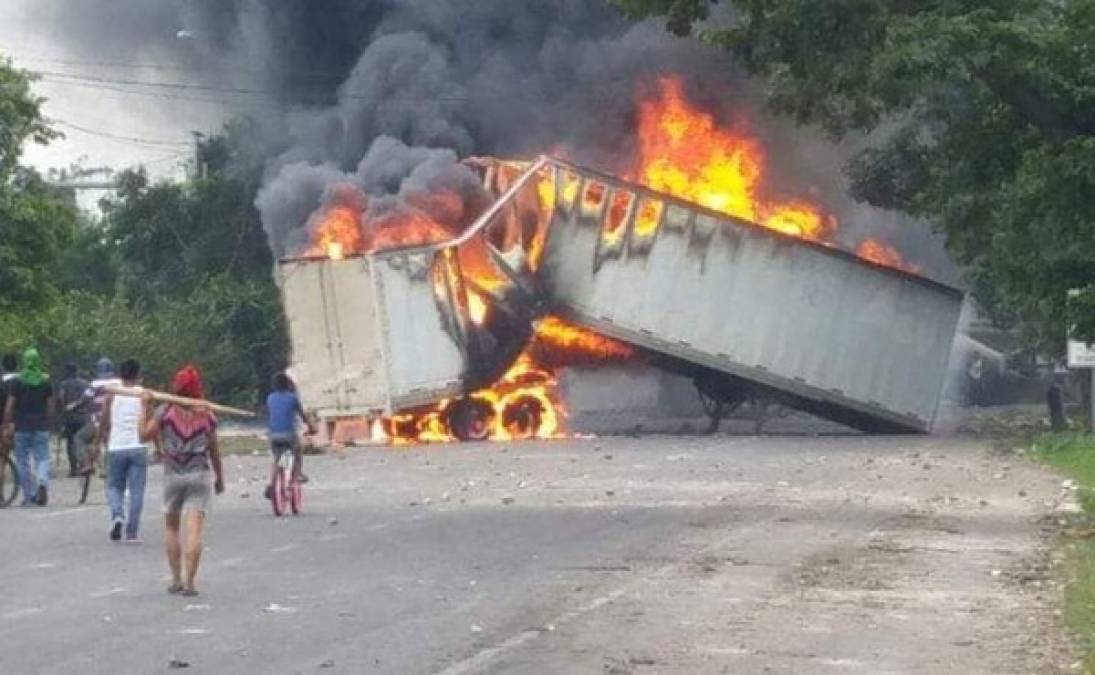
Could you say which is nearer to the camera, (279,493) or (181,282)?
(279,493)

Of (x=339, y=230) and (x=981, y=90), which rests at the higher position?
(x=339, y=230)

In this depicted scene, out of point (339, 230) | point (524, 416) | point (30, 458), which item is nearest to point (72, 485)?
point (30, 458)

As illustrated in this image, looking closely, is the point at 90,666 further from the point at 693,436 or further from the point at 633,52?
the point at 633,52

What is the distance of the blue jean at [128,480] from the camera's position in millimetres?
19797

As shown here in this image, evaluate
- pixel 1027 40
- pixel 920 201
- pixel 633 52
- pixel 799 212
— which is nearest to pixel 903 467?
pixel 920 201

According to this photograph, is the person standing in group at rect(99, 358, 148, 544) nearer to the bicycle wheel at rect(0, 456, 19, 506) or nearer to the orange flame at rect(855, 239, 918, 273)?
the bicycle wheel at rect(0, 456, 19, 506)

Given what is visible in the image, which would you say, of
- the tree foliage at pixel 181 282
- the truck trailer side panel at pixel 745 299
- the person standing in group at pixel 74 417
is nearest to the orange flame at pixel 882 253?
the truck trailer side panel at pixel 745 299

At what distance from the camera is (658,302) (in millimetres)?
43000

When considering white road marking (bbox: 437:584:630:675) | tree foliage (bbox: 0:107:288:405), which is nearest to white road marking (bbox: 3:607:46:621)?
white road marking (bbox: 437:584:630:675)

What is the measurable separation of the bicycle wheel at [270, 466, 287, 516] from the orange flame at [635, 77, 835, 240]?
26354 mm

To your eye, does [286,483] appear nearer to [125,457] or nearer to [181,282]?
[125,457]

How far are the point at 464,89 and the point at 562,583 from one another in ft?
126

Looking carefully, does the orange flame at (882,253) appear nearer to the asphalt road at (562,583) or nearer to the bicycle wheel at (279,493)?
the asphalt road at (562,583)

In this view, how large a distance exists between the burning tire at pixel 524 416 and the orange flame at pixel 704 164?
6422mm
